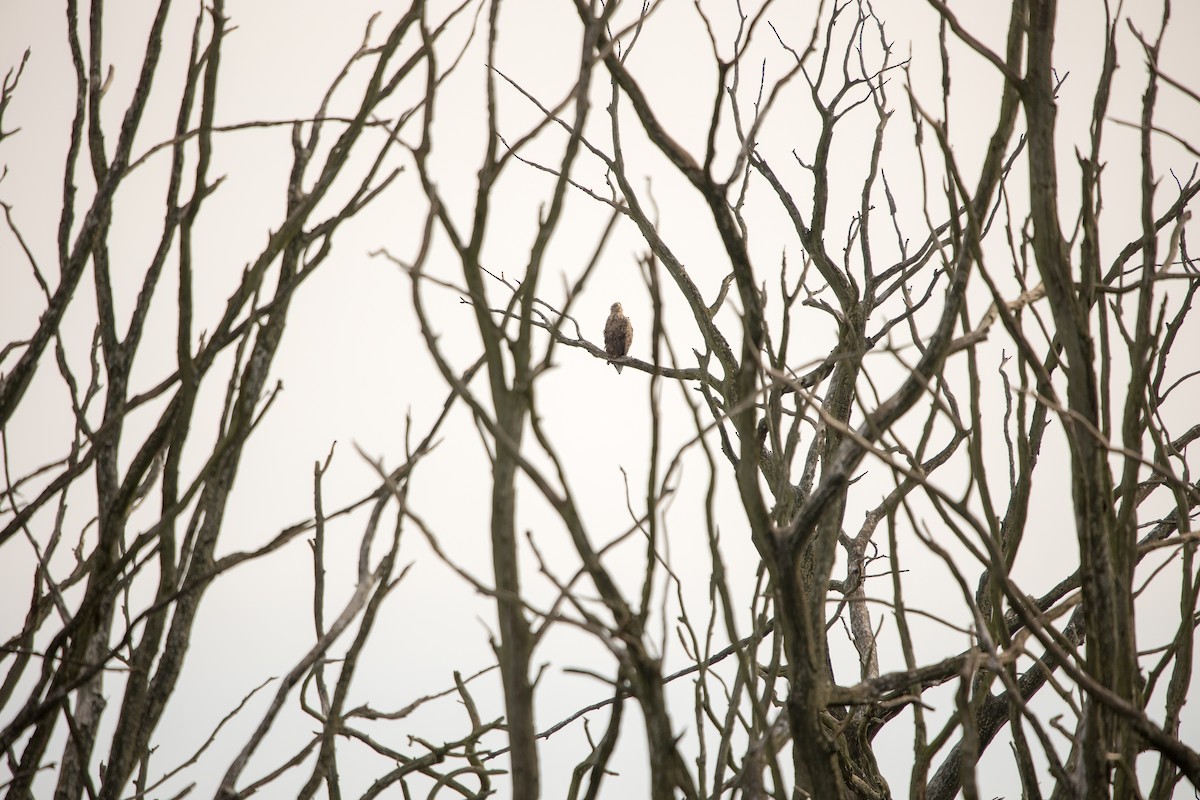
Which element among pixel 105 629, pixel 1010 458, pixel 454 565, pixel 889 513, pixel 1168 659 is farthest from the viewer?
pixel 1010 458

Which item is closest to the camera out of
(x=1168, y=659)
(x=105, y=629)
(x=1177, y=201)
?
(x=105, y=629)

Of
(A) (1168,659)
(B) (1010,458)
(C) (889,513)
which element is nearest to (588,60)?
(C) (889,513)

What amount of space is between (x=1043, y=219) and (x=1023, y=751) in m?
0.48

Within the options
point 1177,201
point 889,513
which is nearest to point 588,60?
point 889,513

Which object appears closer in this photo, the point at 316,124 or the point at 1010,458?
the point at 316,124

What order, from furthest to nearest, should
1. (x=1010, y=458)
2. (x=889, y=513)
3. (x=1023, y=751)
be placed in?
(x=1010, y=458) < (x=889, y=513) < (x=1023, y=751)

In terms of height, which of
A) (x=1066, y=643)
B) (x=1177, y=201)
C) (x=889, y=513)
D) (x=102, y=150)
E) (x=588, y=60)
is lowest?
(x=1066, y=643)

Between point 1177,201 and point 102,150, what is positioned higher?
point 1177,201

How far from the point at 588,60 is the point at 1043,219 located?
41 centimetres

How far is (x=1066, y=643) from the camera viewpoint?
98cm

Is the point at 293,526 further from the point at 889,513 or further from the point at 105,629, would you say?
the point at 889,513

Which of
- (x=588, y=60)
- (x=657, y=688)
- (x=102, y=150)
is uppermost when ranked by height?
(x=102, y=150)

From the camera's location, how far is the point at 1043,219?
0.84 meters

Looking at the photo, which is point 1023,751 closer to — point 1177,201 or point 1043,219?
point 1043,219
